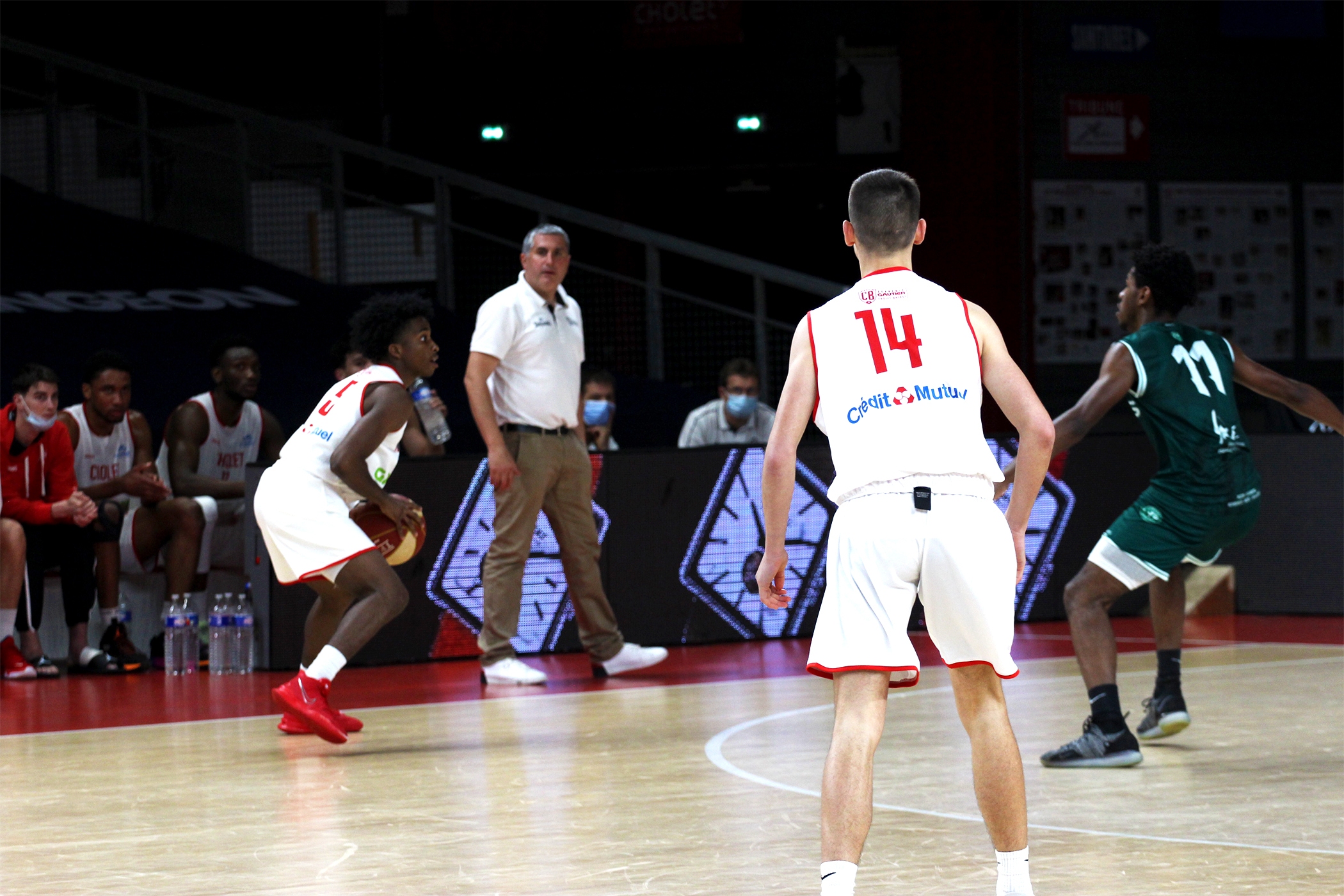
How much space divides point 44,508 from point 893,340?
20.4 feet

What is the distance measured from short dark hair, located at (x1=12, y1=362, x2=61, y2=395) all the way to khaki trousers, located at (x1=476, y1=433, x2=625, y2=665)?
8.00ft

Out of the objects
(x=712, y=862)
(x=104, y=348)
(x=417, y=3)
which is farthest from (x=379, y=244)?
(x=712, y=862)

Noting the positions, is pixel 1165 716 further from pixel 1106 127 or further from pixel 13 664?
pixel 1106 127

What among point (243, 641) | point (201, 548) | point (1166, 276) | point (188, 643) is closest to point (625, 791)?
point (1166, 276)

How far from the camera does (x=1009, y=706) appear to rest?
710 cm

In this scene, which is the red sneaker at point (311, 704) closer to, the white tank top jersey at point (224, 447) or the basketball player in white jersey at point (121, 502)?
the basketball player in white jersey at point (121, 502)

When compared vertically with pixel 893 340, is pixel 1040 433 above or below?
below

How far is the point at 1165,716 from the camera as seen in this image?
6.20m

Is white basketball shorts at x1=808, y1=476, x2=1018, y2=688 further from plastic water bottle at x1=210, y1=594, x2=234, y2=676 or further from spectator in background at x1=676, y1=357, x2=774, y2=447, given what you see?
spectator in background at x1=676, y1=357, x2=774, y2=447

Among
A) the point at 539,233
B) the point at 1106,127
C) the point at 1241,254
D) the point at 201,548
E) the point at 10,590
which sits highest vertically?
the point at 1106,127

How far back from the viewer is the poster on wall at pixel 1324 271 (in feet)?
54.1

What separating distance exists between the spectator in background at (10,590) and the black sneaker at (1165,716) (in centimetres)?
539

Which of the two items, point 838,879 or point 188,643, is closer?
point 838,879

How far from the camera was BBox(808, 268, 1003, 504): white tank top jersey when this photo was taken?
369 cm
